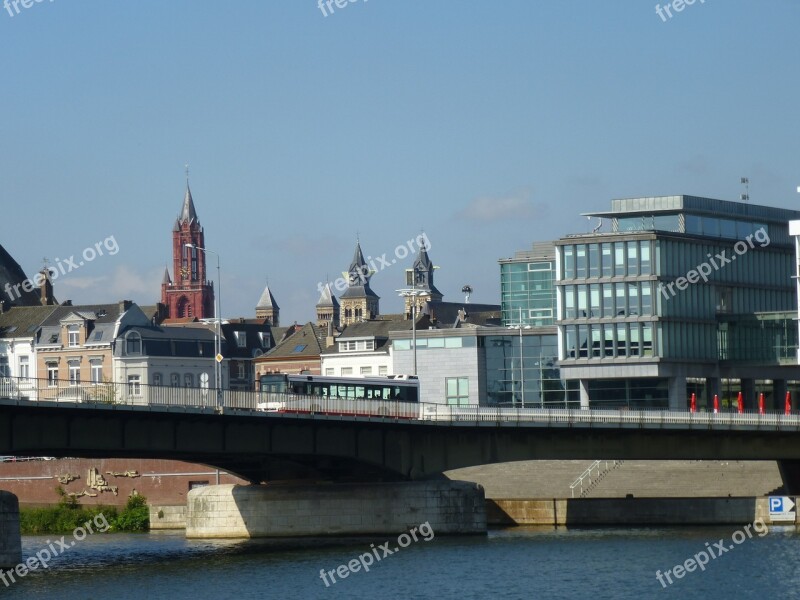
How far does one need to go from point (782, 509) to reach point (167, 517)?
123 feet

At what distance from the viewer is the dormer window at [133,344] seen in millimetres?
156500

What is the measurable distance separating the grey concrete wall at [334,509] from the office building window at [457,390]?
1543 inches

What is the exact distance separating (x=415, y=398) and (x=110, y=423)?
74.2ft

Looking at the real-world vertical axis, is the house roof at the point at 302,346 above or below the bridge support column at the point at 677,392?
above

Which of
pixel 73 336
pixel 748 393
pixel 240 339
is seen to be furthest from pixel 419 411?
pixel 240 339

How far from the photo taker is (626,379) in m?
120

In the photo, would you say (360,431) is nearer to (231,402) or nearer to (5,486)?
(231,402)

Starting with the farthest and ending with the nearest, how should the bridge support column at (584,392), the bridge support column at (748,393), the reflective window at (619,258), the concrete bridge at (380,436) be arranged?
the bridge support column at (748,393) < the bridge support column at (584,392) < the reflective window at (619,258) < the concrete bridge at (380,436)

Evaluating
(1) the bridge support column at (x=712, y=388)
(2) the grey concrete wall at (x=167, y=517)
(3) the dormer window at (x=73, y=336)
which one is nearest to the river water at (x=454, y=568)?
(2) the grey concrete wall at (x=167, y=517)

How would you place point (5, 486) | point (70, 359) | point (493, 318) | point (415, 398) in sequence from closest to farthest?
point (415, 398), point (5, 486), point (70, 359), point (493, 318)

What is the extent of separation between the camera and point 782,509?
286 ft

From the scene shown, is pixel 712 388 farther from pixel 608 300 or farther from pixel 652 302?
pixel 608 300

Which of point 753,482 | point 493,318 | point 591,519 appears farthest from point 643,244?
point 493,318

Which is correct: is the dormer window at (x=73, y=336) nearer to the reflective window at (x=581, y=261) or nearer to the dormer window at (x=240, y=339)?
the dormer window at (x=240, y=339)
